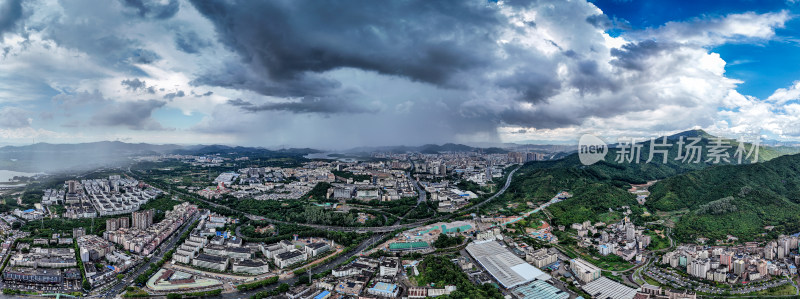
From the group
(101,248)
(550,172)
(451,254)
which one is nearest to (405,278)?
(451,254)

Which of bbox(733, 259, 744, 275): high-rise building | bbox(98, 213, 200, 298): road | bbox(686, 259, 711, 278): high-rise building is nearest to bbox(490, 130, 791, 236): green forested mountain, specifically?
bbox(686, 259, 711, 278): high-rise building

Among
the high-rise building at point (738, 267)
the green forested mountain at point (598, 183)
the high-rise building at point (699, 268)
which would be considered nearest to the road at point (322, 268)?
the green forested mountain at point (598, 183)

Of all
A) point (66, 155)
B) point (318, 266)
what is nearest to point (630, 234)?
point (318, 266)

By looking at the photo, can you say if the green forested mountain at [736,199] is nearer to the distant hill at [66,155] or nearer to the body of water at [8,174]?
the body of water at [8,174]

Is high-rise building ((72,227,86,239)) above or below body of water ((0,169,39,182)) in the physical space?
below

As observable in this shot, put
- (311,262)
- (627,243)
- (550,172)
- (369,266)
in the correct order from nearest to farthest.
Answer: (369,266) → (311,262) → (627,243) → (550,172)

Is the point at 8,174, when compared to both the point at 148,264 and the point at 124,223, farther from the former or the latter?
the point at 148,264

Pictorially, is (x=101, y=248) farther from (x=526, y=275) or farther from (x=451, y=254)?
(x=526, y=275)

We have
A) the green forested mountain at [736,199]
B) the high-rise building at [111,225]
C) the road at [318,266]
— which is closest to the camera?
the road at [318,266]

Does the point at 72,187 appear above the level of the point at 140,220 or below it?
above

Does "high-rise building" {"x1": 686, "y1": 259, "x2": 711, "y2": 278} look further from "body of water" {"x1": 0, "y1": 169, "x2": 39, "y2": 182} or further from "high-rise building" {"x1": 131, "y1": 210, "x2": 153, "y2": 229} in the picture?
"body of water" {"x1": 0, "y1": 169, "x2": 39, "y2": 182}

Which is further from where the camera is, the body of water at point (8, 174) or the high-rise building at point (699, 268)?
the body of water at point (8, 174)
